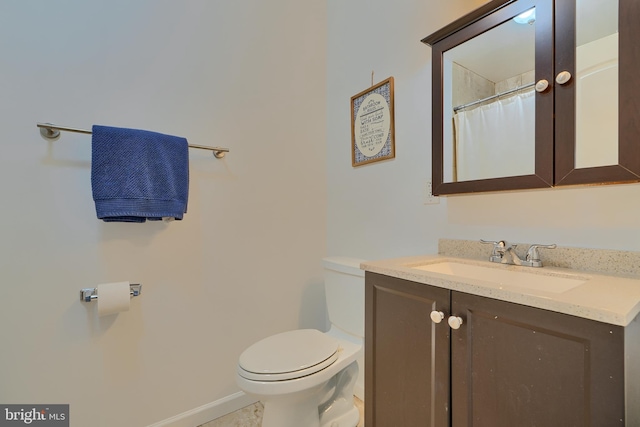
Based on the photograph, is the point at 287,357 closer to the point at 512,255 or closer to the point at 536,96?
the point at 512,255

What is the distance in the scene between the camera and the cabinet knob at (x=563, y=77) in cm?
85

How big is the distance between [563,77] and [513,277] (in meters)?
0.64

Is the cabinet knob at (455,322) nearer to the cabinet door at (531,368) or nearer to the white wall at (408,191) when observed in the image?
the cabinet door at (531,368)

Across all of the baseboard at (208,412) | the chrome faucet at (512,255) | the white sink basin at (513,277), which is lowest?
the baseboard at (208,412)

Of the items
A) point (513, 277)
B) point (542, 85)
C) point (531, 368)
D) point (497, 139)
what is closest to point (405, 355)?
point (531, 368)

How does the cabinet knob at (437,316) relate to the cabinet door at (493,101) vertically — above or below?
below

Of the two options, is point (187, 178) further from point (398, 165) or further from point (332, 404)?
point (332, 404)

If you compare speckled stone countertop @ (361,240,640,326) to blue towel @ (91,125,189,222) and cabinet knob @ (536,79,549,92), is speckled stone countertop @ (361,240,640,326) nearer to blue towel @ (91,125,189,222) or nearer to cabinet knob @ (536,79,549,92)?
cabinet knob @ (536,79,549,92)

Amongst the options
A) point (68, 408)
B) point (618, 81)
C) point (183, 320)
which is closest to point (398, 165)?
point (618, 81)

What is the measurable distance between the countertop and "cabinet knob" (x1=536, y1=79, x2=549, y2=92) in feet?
1.90

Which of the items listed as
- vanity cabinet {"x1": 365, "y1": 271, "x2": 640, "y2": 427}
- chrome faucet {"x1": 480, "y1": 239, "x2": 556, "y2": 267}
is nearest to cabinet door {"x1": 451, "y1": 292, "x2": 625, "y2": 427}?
vanity cabinet {"x1": 365, "y1": 271, "x2": 640, "y2": 427}

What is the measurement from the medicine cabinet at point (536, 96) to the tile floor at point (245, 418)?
4.16 ft

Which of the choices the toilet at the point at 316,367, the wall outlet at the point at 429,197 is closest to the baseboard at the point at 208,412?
the toilet at the point at 316,367

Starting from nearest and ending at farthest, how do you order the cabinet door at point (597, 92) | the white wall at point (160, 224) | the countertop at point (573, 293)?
the countertop at point (573, 293) → the cabinet door at point (597, 92) → the white wall at point (160, 224)
